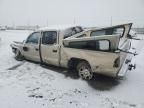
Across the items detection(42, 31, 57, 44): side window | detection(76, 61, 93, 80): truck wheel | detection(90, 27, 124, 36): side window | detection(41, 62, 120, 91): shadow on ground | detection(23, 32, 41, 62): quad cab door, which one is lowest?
detection(41, 62, 120, 91): shadow on ground

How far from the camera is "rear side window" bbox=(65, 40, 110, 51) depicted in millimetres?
5609

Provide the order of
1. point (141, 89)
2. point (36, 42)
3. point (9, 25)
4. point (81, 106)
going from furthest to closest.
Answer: point (9, 25) → point (36, 42) → point (141, 89) → point (81, 106)

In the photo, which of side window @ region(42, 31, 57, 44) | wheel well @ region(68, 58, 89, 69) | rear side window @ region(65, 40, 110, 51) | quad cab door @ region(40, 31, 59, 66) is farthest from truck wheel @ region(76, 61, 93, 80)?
side window @ region(42, 31, 57, 44)

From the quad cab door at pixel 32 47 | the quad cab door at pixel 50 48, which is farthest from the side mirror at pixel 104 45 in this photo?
the quad cab door at pixel 32 47

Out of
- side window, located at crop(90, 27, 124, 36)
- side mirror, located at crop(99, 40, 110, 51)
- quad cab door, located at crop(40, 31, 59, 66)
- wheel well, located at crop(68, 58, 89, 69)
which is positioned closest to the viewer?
side mirror, located at crop(99, 40, 110, 51)

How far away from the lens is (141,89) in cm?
576

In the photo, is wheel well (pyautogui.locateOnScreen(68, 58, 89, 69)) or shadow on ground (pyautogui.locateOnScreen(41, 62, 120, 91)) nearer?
shadow on ground (pyautogui.locateOnScreen(41, 62, 120, 91))

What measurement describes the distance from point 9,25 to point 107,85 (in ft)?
130

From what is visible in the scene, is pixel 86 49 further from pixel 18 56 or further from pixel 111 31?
pixel 18 56

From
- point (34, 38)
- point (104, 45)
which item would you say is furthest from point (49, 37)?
point (104, 45)

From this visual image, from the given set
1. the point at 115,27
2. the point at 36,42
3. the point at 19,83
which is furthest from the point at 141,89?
the point at 36,42

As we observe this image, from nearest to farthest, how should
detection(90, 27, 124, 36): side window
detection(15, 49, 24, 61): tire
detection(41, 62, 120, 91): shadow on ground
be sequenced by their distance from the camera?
detection(41, 62, 120, 91): shadow on ground, detection(90, 27, 124, 36): side window, detection(15, 49, 24, 61): tire

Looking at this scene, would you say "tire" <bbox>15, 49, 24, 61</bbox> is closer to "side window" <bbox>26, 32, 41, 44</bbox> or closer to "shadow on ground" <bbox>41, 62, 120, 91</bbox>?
"side window" <bbox>26, 32, 41, 44</bbox>

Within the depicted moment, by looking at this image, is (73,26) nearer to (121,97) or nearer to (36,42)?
(36,42)
